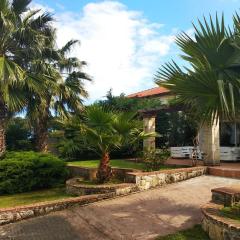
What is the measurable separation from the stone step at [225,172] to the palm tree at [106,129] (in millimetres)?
2910

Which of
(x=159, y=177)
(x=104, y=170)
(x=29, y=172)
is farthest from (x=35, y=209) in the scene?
(x=29, y=172)

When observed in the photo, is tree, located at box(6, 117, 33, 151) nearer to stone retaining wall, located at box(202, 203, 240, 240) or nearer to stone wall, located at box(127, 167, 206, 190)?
stone wall, located at box(127, 167, 206, 190)

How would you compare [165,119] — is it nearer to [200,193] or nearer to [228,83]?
[200,193]

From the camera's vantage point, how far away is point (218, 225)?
6.73 meters

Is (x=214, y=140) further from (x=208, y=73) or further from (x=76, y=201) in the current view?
(x=208, y=73)

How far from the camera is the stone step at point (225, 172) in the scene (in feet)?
40.2

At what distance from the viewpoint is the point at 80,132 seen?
39.6 feet

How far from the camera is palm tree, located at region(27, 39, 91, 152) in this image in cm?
1802

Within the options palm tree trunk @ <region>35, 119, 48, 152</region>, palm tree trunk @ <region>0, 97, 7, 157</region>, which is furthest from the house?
palm tree trunk @ <region>0, 97, 7, 157</region>

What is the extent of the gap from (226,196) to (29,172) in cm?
863

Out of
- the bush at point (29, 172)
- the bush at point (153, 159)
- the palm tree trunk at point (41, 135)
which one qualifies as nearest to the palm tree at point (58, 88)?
the palm tree trunk at point (41, 135)

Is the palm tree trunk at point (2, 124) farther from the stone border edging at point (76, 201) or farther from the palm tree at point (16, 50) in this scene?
the stone border edging at point (76, 201)

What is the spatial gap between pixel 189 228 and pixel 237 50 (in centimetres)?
352

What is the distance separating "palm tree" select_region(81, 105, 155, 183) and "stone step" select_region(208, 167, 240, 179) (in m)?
2.91
